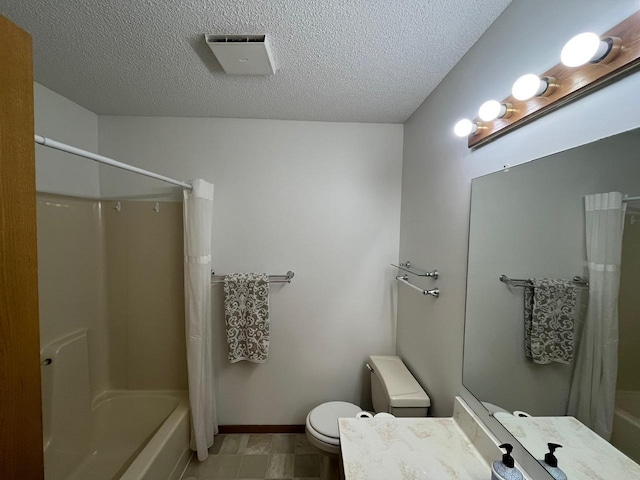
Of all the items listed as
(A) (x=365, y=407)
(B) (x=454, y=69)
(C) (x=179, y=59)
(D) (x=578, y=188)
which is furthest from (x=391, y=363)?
(C) (x=179, y=59)

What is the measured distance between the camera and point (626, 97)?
580 millimetres

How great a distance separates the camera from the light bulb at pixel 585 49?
57 centimetres

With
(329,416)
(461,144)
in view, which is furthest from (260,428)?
(461,144)

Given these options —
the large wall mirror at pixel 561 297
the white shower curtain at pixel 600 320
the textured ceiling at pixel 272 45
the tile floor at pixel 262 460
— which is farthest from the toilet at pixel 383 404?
the textured ceiling at pixel 272 45

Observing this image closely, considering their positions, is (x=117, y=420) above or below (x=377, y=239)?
below

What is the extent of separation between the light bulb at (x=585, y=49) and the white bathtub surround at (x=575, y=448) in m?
0.94

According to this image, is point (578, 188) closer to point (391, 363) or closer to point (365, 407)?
point (391, 363)

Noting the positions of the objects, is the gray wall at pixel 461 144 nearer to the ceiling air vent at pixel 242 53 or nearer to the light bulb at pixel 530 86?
the light bulb at pixel 530 86

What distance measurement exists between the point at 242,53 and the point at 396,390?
1.98 meters

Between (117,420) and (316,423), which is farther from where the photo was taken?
(117,420)

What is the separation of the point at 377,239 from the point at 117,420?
94.3 inches

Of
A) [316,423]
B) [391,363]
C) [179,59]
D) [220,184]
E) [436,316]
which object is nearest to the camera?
[179,59]

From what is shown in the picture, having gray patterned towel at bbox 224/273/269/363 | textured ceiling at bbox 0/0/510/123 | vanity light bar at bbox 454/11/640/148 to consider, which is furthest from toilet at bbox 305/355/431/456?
textured ceiling at bbox 0/0/510/123

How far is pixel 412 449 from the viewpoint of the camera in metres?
0.99
